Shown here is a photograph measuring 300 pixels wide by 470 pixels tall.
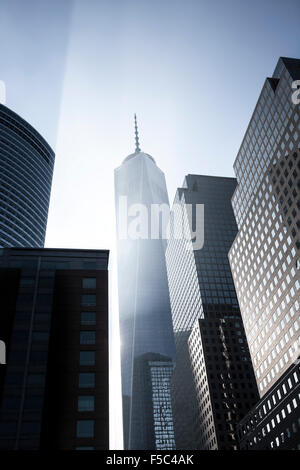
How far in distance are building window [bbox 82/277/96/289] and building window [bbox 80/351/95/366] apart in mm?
10352

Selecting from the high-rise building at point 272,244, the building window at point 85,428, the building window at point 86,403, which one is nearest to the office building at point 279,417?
the high-rise building at point 272,244

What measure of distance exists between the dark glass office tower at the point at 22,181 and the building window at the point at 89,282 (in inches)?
3104

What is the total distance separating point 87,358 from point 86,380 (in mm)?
2949

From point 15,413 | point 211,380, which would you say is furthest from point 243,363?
point 15,413

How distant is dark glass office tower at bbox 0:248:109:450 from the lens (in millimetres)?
46750

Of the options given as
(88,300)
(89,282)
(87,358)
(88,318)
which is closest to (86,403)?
(87,358)

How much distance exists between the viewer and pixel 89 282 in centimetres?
6228

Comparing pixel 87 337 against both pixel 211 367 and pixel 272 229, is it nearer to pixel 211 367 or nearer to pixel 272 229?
pixel 272 229

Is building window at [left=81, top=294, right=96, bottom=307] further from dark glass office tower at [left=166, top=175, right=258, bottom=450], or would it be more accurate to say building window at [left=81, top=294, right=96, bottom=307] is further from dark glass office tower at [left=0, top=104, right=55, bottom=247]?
dark glass office tower at [left=166, top=175, right=258, bottom=450]

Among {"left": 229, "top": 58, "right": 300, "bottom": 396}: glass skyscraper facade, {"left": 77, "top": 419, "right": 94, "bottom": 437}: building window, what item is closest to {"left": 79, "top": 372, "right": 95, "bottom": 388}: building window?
{"left": 77, "top": 419, "right": 94, "bottom": 437}: building window

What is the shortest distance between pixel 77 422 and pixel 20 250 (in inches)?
1092

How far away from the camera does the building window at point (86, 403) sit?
49.0 meters

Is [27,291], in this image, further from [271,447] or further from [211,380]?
[211,380]

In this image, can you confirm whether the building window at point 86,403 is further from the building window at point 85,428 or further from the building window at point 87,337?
the building window at point 87,337
